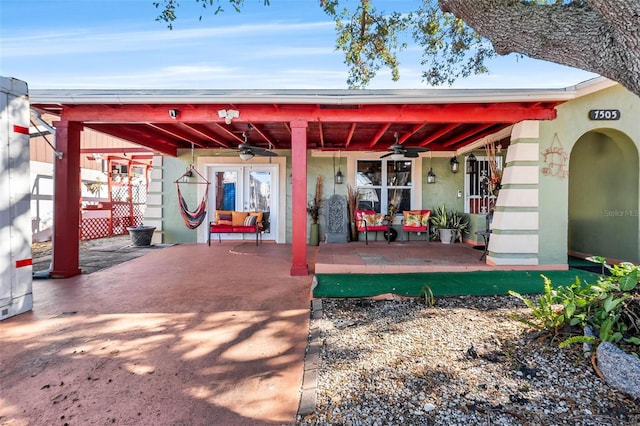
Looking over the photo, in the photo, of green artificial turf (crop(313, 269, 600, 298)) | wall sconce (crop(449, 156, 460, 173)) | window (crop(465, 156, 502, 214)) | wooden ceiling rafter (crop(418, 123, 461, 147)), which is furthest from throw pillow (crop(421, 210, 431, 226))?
green artificial turf (crop(313, 269, 600, 298))

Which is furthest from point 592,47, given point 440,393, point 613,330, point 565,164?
point 565,164

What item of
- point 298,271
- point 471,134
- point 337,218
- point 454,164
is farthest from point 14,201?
point 454,164

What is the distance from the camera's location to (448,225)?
699cm

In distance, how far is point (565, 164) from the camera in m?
4.43

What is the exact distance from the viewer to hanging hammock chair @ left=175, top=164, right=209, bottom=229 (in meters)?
6.51

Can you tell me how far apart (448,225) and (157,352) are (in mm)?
6251

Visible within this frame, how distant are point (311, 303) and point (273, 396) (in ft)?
5.03

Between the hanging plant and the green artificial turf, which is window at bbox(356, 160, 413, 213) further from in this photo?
the green artificial turf

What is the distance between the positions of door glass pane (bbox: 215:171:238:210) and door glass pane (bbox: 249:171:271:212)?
1.29ft

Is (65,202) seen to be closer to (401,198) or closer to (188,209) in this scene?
(188,209)

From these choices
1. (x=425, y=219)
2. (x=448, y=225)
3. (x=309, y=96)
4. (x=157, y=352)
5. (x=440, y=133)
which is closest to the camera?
(x=157, y=352)

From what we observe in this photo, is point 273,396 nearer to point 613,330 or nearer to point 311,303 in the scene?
point 311,303

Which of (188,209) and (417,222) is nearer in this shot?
(417,222)

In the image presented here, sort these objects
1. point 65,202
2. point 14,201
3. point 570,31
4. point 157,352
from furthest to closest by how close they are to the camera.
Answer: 1. point 65,202
2. point 14,201
3. point 157,352
4. point 570,31
